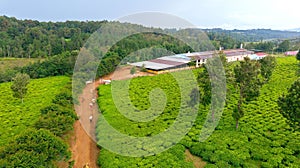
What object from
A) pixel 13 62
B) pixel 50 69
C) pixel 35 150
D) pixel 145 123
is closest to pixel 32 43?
pixel 13 62

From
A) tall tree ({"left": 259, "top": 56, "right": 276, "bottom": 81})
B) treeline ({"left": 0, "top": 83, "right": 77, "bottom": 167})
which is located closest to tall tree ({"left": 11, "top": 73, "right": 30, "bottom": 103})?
treeline ({"left": 0, "top": 83, "right": 77, "bottom": 167})

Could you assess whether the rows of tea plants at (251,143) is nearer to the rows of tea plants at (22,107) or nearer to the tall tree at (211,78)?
the tall tree at (211,78)

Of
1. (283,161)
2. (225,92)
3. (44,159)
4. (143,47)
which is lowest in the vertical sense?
(283,161)

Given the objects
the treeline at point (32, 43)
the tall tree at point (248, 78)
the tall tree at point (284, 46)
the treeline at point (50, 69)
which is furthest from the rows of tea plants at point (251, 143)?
the tall tree at point (284, 46)

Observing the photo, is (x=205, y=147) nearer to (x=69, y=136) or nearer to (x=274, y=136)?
(x=274, y=136)

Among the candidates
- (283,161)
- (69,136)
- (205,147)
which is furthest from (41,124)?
(283,161)

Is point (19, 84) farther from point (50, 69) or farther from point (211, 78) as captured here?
point (211, 78)
